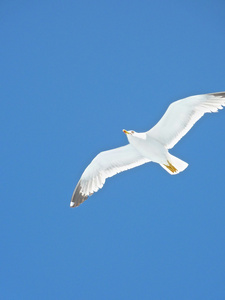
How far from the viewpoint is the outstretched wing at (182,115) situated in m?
9.52

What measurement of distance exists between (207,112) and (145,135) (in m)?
1.30

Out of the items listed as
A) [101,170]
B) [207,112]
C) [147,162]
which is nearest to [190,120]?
[207,112]

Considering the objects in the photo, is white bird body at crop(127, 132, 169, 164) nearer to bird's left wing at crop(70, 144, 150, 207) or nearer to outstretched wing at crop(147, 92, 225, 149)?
outstretched wing at crop(147, 92, 225, 149)

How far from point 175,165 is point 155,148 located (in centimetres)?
52

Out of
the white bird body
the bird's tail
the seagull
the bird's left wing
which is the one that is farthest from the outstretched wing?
Answer: the bird's left wing

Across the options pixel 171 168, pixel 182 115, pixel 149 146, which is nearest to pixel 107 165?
pixel 149 146

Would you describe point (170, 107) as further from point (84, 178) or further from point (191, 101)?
point (84, 178)

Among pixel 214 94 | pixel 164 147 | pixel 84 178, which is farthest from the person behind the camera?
pixel 84 178

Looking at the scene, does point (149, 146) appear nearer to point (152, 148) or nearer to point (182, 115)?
point (152, 148)

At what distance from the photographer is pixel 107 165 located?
10.7m

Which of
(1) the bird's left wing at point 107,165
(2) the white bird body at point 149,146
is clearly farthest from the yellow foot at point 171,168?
(1) the bird's left wing at point 107,165

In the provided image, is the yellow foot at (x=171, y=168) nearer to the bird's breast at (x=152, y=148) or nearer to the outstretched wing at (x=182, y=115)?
the bird's breast at (x=152, y=148)

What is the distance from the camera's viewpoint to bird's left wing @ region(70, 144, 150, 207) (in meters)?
10.5

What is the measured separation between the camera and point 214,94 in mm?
9500
